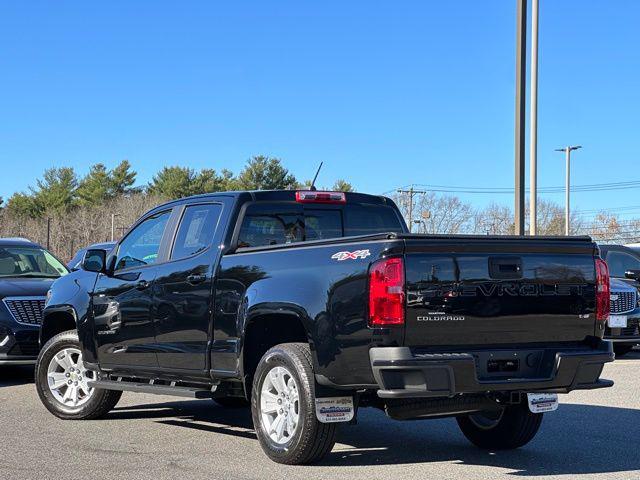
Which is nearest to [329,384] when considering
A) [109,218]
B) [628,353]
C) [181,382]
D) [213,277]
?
[213,277]

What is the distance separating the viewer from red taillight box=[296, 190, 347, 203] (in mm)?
7797

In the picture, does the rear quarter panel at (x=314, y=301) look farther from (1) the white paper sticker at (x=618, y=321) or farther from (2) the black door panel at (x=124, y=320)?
(1) the white paper sticker at (x=618, y=321)

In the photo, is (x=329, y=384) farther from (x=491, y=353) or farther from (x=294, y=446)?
(x=491, y=353)

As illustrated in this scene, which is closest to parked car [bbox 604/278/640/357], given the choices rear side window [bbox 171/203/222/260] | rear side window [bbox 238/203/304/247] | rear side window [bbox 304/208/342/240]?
rear side window [bbox 304/208/342/240]

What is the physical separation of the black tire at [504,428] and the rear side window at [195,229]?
2.56m

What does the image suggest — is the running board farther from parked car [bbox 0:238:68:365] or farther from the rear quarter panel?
parked car [bbox 0:238:68:365]

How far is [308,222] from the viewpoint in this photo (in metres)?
7.88

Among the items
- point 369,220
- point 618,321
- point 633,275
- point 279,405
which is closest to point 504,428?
point 279,405

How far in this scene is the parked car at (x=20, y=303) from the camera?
36.7 ft

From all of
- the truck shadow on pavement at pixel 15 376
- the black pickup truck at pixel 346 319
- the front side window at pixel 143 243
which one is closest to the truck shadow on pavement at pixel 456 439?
the black pickup truck at pixel 346 319

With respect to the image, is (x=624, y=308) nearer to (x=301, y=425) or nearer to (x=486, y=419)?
(x=486, y=419)

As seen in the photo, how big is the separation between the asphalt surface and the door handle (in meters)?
1.31

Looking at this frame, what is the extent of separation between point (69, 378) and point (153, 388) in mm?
1635

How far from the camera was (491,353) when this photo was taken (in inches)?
233
